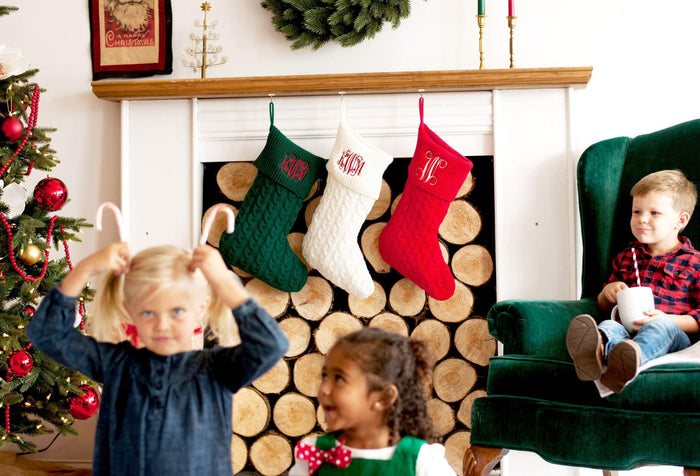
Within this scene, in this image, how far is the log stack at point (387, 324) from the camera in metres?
2.60

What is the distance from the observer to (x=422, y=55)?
9.11 ft

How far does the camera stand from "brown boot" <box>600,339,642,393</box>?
1.63 m

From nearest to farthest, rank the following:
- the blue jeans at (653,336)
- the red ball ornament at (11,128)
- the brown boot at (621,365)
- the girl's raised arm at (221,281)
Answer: the girl's raised arm at (221,281), the brown boot at (621,365), the blue jeans at (653,336), the red ball ornament at (11,128)

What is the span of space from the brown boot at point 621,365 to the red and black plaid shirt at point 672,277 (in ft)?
1.73

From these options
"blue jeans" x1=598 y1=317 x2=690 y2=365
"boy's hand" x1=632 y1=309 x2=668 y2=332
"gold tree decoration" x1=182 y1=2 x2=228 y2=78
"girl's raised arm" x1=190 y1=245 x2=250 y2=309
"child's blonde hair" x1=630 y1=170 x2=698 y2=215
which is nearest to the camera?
"girl's raised arm" x1=190 y1=245 x2=250 y2=309

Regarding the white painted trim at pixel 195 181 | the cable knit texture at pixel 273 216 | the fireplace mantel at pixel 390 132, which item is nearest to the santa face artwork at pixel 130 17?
the fireplace mantel at pixel 390 132

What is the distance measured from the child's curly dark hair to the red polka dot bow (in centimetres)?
9

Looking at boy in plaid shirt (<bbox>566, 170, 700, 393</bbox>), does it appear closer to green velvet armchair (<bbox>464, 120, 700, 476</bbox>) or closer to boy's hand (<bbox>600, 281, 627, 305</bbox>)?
boy's hand (<bbox>600, 281, 627, 305</bbox>)

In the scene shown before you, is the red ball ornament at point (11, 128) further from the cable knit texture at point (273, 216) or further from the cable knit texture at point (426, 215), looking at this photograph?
the cable knit texture at point (426, 215)

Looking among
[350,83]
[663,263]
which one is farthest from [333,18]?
[663,263]

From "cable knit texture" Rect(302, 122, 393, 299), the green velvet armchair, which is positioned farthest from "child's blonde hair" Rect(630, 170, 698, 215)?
"cable knit texture" Rect(302, 122, 393, 299)

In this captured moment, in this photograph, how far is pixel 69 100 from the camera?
292cm

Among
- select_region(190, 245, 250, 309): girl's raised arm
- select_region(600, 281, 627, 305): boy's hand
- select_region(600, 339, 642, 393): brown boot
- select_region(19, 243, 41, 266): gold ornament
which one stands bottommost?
select_region(600, 339, 642, 393): brown boot

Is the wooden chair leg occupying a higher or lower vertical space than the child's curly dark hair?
lower
